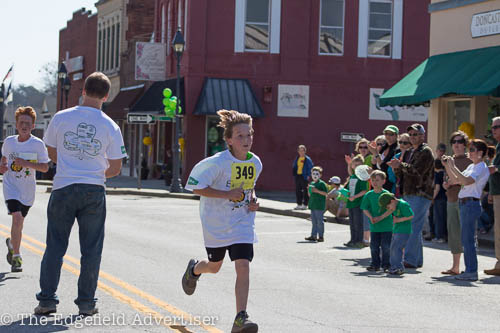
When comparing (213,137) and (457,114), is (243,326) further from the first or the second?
(213,137)

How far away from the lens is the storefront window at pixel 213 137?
3712 cm

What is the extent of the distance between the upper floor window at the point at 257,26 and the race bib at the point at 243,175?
29.9 m

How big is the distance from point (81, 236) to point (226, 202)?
4.40 feet

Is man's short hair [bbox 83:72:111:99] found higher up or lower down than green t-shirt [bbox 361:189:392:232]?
higher up

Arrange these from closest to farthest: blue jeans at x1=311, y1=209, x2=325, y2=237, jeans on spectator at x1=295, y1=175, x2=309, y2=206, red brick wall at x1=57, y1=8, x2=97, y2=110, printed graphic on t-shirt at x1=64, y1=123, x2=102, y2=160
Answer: printed graphic on t-shirt at x1=64, y1=123, x2=102, y2=160 < blue jeans at x1=311, y1=209, x2=325, y2=237 < jeans on spectator at x1=295, y1=175, x2=309, y2=206 < red brick wall at x1=57, y1=8, x2=97, y2=110

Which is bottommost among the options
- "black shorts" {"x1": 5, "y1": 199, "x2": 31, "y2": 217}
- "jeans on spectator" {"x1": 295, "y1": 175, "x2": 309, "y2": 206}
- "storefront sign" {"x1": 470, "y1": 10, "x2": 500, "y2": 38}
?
"jeans on spectator" {"x1": 295, "y1": 175, "x2": 309, "y2": 206}

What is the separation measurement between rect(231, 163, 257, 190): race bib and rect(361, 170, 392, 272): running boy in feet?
17.1

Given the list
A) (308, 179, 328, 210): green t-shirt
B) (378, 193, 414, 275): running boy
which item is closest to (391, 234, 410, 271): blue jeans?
(378, 193, 414, 275): running boy

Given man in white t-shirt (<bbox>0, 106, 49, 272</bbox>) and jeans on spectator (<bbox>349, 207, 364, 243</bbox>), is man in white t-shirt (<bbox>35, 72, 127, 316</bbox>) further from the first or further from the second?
jeans on spectator (<bbox>349, 207, 364, 243</bbox>)

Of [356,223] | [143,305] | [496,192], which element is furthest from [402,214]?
[143,305]

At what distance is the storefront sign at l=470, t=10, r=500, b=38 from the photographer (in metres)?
20.1

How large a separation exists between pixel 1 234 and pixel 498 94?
998 cm

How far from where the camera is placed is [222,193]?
24.6ft

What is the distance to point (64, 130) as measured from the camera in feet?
25.7
